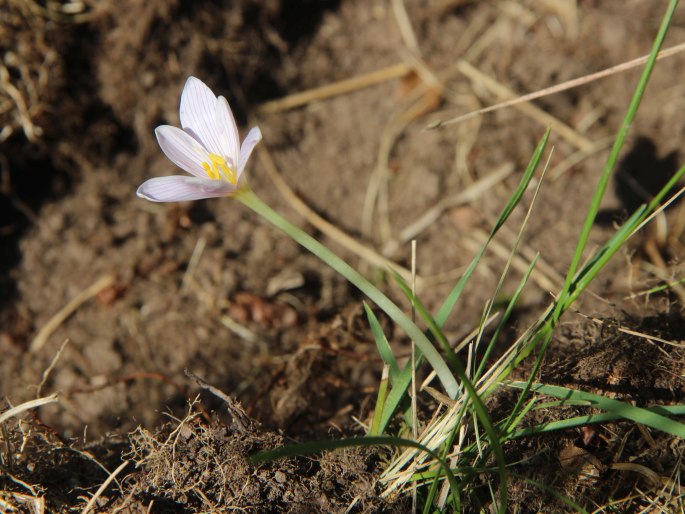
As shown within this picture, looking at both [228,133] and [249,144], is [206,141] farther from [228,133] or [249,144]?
[249,144]

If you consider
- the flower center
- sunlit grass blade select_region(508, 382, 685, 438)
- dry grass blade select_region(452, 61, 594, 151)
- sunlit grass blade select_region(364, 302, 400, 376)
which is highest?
the flower center

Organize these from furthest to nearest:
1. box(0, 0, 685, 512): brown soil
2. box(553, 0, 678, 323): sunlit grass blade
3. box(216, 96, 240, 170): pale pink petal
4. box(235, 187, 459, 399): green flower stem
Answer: box(0, 0, 685, 512): brown soil < box(216, 96, 240, 170): pale pink petal < box(235, 187, 459, 399): green flower stem < box(553, 0, 678, 323): sunlit grass blade

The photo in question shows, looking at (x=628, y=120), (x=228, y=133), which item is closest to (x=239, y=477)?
(x=228, y=133)

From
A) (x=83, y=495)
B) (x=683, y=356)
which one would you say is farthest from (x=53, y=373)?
(x=683, y=356)

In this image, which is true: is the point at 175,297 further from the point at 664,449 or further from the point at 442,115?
the point at 664,449

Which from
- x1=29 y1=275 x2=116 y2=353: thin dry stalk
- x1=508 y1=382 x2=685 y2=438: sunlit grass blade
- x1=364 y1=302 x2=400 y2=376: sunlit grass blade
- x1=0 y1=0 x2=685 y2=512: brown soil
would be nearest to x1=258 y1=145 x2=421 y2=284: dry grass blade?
x1=0 y1=0 x2=685 y2=512: brown soil

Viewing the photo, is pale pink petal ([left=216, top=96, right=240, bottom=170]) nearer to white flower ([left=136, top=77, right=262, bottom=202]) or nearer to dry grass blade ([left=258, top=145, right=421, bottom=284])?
white flower ([left=136, top=77, right=262, bottom=202])
